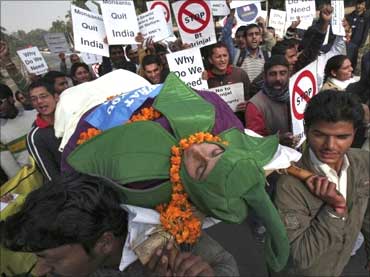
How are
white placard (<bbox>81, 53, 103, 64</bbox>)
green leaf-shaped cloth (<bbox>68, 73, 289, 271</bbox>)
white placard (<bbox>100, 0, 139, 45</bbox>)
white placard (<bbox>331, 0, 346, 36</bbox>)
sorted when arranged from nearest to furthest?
green leaf-shaped cloth (<bbox>68, 73, 289, 271</bbox>) → white placard (<bbox>100, 0, 139, 45</bbox>) → white placard (<bbox>331, 0, 346, 36</bbox>) → white placard (<bbox>81, 53, 103, 64</bbox>)

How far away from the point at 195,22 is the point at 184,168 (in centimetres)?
317

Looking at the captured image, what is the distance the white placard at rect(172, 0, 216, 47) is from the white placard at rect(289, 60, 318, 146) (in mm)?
1580

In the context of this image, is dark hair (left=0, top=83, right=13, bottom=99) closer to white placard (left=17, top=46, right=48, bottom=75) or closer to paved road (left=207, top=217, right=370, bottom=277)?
paved road (left=207, top=217, right=370, bottom=277)

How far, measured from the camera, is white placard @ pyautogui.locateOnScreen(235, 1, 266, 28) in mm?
6621

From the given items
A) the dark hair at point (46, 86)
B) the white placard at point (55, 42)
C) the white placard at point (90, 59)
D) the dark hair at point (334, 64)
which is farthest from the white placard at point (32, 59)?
the dark hair at point (334, 64)

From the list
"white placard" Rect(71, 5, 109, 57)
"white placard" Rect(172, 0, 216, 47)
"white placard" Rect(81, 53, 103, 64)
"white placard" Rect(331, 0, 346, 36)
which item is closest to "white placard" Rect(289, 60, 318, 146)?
"white placard" Rect(172, 0, 216, 47)

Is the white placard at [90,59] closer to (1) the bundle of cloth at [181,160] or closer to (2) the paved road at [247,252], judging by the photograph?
(2) the paved road at [247,252]

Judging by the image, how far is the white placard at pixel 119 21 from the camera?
401cm

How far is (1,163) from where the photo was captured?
310 cm

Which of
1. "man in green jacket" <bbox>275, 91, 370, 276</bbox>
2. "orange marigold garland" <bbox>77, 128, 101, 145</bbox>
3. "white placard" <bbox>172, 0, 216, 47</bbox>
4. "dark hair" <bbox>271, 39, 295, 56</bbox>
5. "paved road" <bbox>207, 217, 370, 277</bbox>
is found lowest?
"paved road" <bbox>207, 217, 370, 277</bbox>

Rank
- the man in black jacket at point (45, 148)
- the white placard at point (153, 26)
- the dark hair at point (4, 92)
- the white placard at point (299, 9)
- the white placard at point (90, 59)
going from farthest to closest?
1. the white placard at point (90, 59)
2. the white placard at point (299, 9)
3. the white placard at point (153, 26)
4. the dark hair at point (4, 92)
5. the man in black jacket at point (45, 148)

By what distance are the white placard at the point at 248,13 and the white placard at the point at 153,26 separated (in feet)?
8.48

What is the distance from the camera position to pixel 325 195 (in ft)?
5.20

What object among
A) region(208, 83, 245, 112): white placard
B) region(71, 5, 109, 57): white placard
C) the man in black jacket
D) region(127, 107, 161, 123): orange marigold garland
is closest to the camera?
region(127, 107, 161, 123): orange marigold garland
